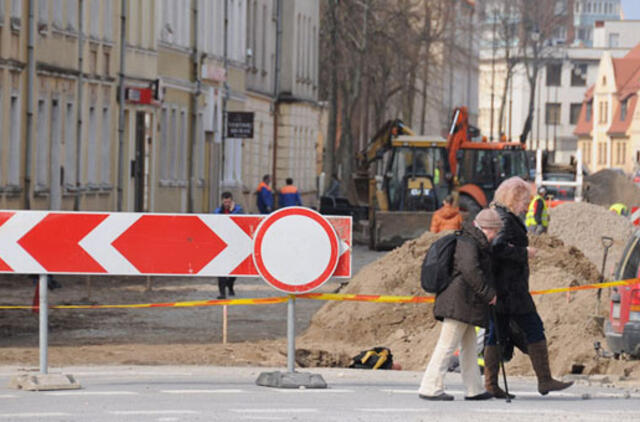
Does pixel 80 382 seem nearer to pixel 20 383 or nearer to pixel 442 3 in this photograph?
pixel 20 383

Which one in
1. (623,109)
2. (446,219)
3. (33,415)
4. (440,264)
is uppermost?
(623,109)

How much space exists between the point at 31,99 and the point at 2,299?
8.85 m

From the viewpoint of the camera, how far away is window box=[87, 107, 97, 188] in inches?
1578

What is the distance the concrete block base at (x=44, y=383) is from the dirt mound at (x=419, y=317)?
601 centimetres

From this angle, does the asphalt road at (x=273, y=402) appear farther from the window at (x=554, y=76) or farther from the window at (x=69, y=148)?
the window at (x=554, y=76)

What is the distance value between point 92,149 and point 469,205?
500 inches

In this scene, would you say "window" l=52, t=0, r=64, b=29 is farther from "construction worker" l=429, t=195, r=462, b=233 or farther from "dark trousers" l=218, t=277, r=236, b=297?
"dark trousers" l=218, t=277, r=236, b=297

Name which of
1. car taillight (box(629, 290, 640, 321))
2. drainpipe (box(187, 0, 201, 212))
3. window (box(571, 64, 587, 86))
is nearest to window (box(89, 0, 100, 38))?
drainpipe (box(187, 0, 201, 212))

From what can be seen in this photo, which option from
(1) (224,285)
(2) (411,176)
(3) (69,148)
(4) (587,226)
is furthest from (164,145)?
(1) (224,285)

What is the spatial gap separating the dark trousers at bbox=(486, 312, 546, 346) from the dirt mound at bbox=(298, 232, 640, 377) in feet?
13.0

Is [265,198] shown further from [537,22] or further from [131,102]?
[537,22]

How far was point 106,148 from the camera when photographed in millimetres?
41562

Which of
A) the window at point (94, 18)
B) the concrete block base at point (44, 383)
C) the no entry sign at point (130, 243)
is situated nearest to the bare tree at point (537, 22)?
the window at point (94, 18)

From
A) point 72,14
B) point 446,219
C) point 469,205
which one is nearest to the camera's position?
point 446,219
